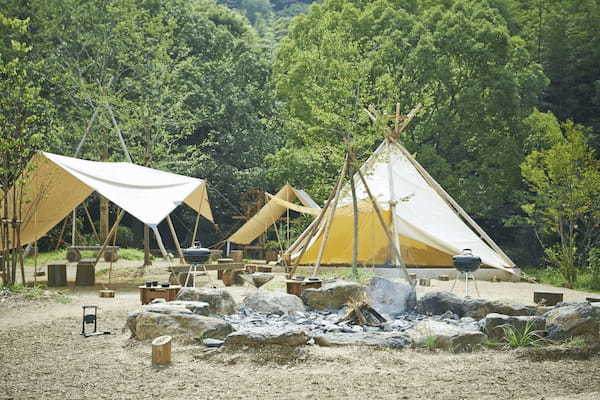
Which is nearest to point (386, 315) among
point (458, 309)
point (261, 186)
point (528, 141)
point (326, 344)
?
point (458, 309)

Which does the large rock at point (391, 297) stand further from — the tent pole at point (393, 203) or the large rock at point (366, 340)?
the tent pole at point (393, 203)

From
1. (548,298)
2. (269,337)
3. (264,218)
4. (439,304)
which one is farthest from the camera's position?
(264,218)

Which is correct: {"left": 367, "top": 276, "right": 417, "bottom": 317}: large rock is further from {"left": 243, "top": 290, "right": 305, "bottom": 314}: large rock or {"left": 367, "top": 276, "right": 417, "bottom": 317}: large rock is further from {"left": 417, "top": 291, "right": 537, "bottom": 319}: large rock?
{"left": 243, "top": 290, "right": 305, "bottom": 314}: large rock

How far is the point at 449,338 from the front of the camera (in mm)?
5180

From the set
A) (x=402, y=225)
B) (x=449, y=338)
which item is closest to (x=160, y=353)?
(x=449, y=338)

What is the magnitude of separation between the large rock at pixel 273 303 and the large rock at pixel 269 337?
1.80 metres

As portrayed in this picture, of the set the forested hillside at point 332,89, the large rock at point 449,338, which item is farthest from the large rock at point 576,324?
the forested hillside at point 332,89

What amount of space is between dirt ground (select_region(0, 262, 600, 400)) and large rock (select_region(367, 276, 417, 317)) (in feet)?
5.44

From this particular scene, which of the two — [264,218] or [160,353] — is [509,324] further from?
[264,218]

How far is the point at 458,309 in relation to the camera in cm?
668

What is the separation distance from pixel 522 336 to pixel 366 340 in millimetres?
1230

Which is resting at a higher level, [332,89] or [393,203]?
[332,89]

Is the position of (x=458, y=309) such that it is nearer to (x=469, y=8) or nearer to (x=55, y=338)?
(x=55, y=338)

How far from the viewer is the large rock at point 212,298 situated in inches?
261
